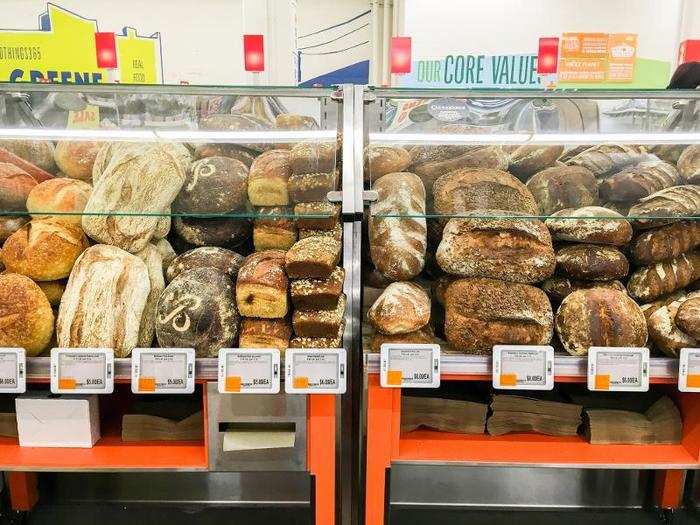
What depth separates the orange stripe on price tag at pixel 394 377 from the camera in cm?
119

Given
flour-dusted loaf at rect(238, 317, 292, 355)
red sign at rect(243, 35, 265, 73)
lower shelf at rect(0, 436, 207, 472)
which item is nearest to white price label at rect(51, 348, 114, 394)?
lower shelf at rect(0, 436, 207, 472)

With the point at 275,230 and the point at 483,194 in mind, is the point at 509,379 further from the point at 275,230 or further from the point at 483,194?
the point at 275,230

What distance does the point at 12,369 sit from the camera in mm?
1184

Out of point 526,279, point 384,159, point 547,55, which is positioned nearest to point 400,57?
point 547,55

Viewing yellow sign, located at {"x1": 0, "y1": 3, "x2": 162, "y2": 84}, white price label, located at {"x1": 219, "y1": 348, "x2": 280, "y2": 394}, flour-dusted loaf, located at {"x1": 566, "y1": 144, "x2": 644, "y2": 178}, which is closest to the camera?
white price label, located at {"x1": 219, "y1": 348, "x2": 280, "y2": 394}

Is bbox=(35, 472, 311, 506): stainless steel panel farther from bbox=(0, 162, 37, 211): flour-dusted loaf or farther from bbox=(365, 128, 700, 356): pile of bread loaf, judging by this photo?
bbox=(0, 162, 37, 211): flour-dusted loaf

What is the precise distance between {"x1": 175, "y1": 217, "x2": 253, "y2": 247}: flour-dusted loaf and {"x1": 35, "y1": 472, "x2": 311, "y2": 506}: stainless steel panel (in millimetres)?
878

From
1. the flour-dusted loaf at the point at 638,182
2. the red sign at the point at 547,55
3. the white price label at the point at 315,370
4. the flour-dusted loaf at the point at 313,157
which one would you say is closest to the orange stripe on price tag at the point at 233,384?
the white price label at the point at 315,370

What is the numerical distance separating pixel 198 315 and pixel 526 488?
4.26ft

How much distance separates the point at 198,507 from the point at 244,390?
0.84m

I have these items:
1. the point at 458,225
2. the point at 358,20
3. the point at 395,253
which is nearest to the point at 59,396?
the point at 395,253

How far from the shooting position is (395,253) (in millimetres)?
1300

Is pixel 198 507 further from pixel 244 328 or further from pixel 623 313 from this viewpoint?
pixel 623 313

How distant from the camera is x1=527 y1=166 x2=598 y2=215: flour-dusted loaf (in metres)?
1.37
